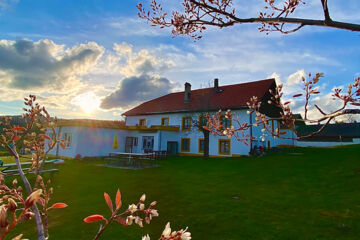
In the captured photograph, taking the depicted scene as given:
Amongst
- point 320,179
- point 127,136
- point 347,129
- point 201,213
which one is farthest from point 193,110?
point 347,129

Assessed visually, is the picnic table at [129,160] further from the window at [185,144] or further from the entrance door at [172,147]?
the window at [185,144]

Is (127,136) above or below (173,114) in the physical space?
below

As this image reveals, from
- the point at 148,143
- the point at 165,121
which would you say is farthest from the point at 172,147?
the point at 165,121

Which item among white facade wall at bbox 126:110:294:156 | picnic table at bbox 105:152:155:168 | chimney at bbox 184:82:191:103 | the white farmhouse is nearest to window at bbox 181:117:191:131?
the white farmhouse

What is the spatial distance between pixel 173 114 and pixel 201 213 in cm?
Result: 2358

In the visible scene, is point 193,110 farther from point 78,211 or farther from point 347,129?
point 347,129

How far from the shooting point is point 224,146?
24.6 meters

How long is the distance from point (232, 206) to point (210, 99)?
2266cm

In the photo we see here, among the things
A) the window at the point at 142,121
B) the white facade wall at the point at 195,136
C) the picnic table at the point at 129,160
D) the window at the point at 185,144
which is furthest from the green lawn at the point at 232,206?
the window at the point at 142,121

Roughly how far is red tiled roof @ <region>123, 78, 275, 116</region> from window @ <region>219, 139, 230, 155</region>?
152 inches

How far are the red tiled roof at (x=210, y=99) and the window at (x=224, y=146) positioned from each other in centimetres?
386

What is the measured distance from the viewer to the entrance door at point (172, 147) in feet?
89.0

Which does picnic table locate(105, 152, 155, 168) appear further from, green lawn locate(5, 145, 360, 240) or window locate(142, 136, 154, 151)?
window locate(142, 136, 154, 151)

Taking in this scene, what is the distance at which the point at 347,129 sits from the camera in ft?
144
